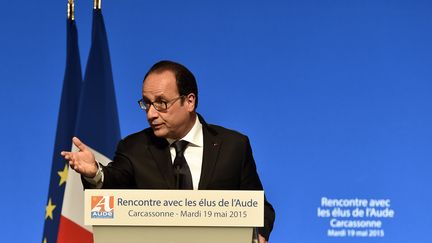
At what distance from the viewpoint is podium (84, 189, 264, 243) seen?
146cm

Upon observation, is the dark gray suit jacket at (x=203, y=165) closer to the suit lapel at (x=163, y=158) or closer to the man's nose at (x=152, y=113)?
the suit lapel at (x=163, y=158)

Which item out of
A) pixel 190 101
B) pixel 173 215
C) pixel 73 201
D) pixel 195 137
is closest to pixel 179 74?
pixel 190 101

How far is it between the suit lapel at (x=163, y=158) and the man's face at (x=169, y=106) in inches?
1.9

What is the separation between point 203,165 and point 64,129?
2.01 meters

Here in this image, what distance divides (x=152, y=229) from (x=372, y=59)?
9.17 feet

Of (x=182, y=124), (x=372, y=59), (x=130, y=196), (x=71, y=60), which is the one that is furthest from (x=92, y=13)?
(x=130, y=196)

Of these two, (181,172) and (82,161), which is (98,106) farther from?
(82,161)

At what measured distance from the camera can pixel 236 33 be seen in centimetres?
399

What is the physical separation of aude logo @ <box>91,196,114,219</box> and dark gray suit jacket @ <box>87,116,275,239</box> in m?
0.29

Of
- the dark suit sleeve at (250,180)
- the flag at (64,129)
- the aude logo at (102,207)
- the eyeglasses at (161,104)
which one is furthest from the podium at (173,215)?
the flag at (64,129)

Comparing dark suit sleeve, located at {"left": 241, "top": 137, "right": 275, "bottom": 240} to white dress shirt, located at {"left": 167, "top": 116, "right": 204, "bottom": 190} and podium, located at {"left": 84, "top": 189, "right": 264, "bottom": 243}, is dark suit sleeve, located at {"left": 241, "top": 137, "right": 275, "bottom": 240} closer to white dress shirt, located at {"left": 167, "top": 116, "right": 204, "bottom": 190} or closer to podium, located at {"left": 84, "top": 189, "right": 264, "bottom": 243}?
white dress shirt, located at {"left": 167, "top": 116, "right": 204, "bottom": 190}

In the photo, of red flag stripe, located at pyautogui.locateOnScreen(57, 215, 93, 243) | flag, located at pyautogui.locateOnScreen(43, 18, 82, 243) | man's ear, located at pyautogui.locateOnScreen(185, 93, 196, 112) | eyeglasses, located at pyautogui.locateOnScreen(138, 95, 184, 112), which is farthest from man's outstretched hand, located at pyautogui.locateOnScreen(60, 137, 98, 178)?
flag, located at pyautogui.locateOnScreen(43, 18, 82, 243)

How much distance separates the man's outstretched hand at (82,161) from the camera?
1.59 m
